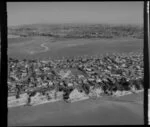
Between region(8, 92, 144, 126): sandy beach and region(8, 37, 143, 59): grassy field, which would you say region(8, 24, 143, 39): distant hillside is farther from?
region(8, 92, 144, 126): sandy beach

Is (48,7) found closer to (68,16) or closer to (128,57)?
(68,16)

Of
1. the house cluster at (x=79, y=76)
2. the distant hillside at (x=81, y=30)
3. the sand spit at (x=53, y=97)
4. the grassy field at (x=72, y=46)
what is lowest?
the sand spit at (x=53, y=97)

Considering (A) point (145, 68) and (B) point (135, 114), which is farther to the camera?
(B) point (135, 114)

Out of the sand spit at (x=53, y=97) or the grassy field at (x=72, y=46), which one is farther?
the grassy field at (x=72, y=46)

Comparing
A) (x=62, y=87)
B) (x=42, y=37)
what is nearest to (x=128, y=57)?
(x=62, y=87)

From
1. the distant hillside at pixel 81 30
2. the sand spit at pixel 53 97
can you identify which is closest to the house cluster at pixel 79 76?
the sand spit at pixel 53 97

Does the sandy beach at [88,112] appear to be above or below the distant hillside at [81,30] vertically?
below

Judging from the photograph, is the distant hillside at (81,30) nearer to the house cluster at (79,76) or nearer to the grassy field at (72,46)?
the grassy field at (72,46)

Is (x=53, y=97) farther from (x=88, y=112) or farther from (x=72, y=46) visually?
(x=72, y=46)
